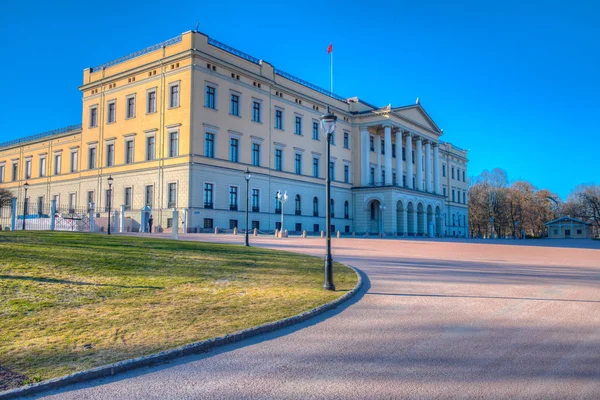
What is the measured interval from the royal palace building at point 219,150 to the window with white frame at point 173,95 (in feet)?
0.32

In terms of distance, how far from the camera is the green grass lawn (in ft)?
19.1

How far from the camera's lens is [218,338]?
625 centimetres

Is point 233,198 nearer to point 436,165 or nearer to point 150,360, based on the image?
point 436,165

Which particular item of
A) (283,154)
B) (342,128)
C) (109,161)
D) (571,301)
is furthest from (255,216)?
(571,301)

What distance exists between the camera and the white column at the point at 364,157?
63625 millimetres

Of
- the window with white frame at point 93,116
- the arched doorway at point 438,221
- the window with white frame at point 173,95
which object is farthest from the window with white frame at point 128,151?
the arched doorway at point 438,221

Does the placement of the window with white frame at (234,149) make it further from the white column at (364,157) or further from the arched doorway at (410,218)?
the arched doorway at (410,218)

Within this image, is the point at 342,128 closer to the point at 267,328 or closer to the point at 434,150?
the point at 434,150

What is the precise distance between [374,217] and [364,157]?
8262mm

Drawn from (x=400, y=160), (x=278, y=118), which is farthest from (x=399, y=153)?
(x=278, y=118)

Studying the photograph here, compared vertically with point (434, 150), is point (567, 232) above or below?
below

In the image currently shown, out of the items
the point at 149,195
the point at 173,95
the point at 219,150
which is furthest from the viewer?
the point at 149,195

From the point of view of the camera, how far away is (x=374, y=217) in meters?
63.6

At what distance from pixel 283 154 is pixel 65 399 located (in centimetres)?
4973
